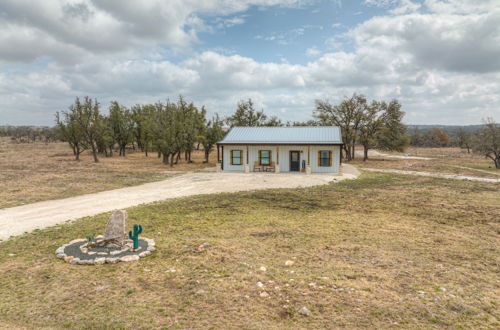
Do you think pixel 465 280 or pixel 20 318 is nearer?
pixel 20 318

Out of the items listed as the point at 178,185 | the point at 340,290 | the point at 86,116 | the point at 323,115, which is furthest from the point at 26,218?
the point at 323,115

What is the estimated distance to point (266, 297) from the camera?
5414 mm

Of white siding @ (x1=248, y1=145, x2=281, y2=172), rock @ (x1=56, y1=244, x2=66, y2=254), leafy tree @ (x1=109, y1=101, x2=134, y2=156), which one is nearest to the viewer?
rock @ (x1=56, y1=244, x2=66, y2=254)

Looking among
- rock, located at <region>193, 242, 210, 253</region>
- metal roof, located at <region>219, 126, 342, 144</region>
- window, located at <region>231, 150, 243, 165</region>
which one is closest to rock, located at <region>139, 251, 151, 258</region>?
rock, located at <region>193, 242, 210, 253</region>

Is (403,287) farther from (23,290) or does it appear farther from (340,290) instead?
(23,290)

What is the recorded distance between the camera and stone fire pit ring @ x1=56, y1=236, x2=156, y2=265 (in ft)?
23.2

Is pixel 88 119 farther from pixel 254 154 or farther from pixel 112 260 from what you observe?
pixel 112 260

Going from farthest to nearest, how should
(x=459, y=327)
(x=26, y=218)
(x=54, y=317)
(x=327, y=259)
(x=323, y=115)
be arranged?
(x=323, y=115), (x=26, y=218), (x=327, y=259), (x=54, y=317), (x=459, y=327)

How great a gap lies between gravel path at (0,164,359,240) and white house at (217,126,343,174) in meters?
3.12

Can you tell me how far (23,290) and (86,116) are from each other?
3488cm

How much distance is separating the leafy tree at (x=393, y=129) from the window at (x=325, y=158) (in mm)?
19169

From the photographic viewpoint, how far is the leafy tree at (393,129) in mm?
41094

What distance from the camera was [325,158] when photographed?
25922 millimetres

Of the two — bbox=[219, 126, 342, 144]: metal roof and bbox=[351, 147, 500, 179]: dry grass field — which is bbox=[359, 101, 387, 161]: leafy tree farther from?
bbox=[219, 126, 342, 144]: metal roof
